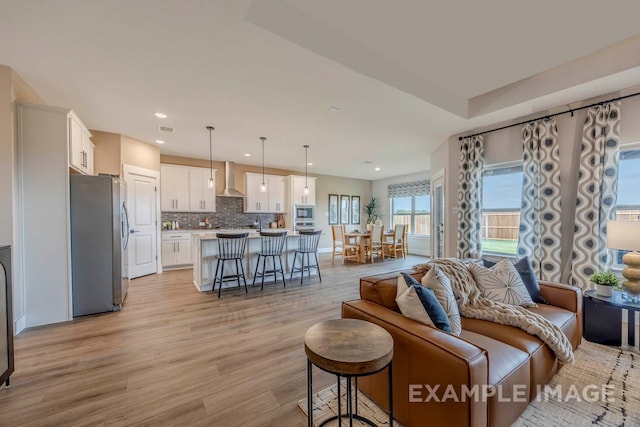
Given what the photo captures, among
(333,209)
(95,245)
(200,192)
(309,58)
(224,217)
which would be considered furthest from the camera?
(333,209)

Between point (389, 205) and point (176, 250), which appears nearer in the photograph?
point (176, 250)

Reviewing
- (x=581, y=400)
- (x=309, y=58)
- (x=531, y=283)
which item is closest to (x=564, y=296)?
(x=531, y=283)

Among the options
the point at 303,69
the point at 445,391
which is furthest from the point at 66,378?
the point at 303,69

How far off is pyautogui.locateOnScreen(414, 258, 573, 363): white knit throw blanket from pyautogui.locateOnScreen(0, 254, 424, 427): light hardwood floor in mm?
1252

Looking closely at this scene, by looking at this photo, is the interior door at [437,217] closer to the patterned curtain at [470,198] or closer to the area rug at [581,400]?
the patterned curtain at [470,198]

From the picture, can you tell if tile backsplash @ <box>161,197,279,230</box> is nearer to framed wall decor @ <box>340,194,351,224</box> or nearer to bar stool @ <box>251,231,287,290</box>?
bar stool @ <box>251,231,287,290</box>

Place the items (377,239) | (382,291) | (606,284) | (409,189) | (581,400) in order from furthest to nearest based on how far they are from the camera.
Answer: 1. (409,189)
2. (377,239)
3. (606,284)
4. (382,291)
5. (581,400)

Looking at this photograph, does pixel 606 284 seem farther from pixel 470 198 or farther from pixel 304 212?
pixel 304 212

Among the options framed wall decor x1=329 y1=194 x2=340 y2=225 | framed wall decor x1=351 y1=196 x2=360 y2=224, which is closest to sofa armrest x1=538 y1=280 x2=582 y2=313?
framed wall decor x1=329 y1=194 x2=340 y2=225

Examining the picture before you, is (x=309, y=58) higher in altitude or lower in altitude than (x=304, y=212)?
higher

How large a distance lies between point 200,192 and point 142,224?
1523 mm

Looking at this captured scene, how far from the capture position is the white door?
4602mm

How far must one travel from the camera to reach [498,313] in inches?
72.3

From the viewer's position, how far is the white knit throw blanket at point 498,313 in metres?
1.64
